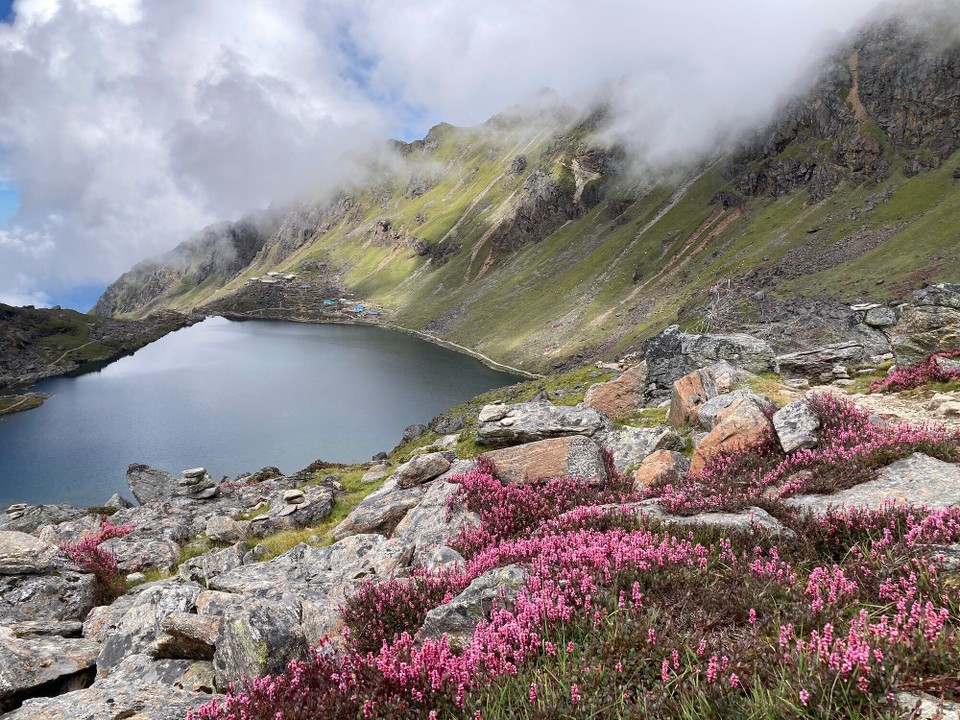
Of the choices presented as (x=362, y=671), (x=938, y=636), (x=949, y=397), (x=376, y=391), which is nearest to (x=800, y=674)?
(x=938, y=636)

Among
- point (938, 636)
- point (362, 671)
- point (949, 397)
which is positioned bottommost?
point (362, 671)

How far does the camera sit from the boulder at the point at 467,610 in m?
5.68

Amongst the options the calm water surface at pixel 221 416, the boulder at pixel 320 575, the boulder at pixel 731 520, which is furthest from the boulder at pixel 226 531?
the calm water surface at pixel 221 416

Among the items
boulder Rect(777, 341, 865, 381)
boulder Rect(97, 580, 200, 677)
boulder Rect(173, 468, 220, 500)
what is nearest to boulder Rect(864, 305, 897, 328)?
boulder Rect(777, 341, 865, 381)

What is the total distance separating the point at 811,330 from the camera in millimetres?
81438

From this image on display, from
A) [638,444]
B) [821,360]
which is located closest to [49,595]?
[638,444]

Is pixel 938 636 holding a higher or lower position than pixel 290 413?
lower

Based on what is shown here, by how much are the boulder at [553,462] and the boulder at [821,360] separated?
65.1 feet

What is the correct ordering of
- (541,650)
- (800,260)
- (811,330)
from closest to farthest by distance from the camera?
1. (541,650)
2. (811,330)
3. (800,260)

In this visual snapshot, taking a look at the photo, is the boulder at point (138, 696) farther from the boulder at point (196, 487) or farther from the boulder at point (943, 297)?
the boulder at point (943, 297)

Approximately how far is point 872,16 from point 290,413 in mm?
237587

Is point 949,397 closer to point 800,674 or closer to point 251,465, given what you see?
point 800,674

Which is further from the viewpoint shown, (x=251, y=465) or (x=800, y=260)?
(x=800, y=260)

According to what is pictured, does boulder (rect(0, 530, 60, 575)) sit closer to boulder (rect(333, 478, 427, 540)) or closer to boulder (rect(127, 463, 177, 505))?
boulder (rect(333, 478, 427, 540))
